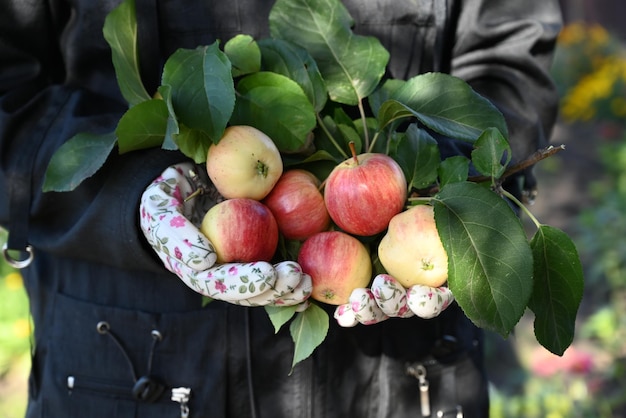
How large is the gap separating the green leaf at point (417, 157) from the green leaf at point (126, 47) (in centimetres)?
36

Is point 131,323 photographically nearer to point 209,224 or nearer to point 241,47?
point 209,224

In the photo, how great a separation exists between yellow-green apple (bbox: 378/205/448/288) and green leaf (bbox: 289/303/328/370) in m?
0.12

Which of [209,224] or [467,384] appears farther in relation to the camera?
[467,384]

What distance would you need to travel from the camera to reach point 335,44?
45.2 inches

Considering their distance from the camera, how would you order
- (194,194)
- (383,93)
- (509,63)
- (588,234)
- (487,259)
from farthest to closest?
(588,234)
(509,63)
(383,93)
(194,194)
(487,259)

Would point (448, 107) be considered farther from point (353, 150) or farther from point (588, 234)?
point (588, 234)

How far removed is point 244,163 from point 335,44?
0.89 ft

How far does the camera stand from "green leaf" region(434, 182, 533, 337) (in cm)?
94

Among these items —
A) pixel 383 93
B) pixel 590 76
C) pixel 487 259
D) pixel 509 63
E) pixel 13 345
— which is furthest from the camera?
pixel 590 76

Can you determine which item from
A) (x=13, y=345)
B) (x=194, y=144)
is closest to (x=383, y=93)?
(x=194, y=144)

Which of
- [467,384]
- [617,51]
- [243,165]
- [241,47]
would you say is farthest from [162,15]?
[617,51]

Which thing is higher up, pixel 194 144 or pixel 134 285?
pixel 194 144

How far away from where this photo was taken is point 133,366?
1.16 m

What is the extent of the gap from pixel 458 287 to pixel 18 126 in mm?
702
